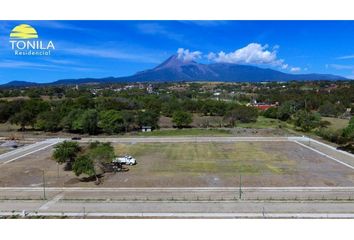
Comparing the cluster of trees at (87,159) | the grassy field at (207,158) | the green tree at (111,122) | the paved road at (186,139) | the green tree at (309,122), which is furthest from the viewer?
the green tree at (309,122)

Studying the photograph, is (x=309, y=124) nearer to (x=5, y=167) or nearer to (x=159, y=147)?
(x=159, y=147)

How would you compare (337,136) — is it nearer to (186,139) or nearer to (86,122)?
(186,139)

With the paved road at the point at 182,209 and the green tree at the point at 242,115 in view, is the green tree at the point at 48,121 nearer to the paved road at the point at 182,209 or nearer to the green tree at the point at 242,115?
the green tree at the point at 242,115

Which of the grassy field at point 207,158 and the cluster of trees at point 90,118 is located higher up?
the cluster of trees at point 90,118

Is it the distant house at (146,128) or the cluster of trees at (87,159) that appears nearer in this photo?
the cluster of trees at (87,159)

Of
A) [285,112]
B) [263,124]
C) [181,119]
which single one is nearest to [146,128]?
[181,119]

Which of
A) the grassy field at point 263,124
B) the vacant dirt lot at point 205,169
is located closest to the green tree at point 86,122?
the vacant dirt lot at point 205,169

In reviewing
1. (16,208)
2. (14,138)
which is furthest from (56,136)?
(16,208)
